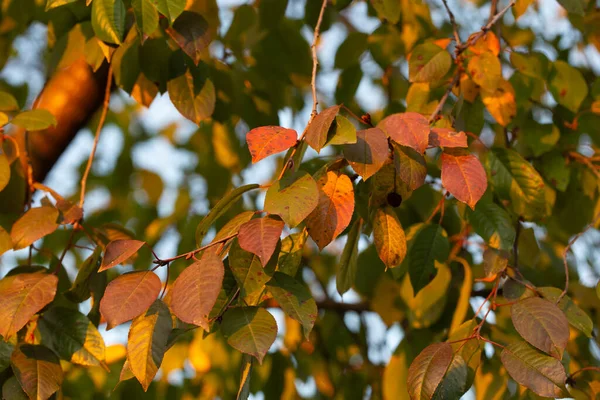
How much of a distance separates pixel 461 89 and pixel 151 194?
5.05 feet

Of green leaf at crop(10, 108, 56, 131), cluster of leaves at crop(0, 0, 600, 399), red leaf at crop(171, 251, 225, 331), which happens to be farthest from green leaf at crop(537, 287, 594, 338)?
green leaf at crop(10, 108, 56, 131)

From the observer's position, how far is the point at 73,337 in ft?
3.32

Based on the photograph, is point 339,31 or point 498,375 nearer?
point 498,375

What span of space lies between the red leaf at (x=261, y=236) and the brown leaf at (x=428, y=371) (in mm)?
242

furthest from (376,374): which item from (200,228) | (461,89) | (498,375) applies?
(200,228)

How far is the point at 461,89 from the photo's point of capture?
49.1 inches

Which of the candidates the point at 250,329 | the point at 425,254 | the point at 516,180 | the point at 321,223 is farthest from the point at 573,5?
the point at 250,329

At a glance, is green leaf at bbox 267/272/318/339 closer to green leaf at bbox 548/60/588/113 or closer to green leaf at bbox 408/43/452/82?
green leaf at bbox 408/43/452/82

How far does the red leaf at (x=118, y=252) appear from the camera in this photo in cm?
82

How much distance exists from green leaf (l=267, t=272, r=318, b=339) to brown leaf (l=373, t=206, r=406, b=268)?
0.13 metres

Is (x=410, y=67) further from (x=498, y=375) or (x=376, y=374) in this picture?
(x=376, y=374)

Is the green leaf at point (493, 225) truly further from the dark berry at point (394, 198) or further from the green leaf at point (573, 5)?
the green leaf at point (573, 5)

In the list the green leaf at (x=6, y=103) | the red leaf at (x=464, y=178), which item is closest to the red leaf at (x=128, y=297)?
the red leaf at (x=464, y=178)

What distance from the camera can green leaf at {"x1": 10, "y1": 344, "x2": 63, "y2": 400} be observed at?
910 millimetres
